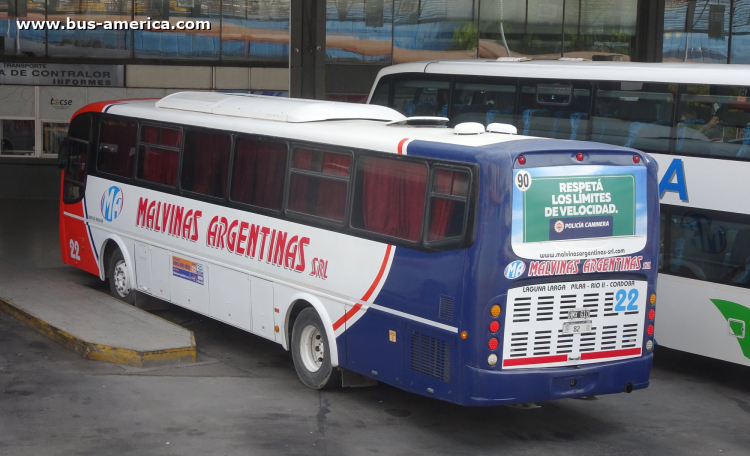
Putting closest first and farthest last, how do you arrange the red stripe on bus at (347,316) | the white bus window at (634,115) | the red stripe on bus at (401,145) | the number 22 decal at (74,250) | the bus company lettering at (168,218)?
the red stripe on bus at (401,145) → the red stripe on bus at (347,316) → the white bus window at (634,115) → the bus company lettering at (168,218) → the number 22 decal at (74,250)

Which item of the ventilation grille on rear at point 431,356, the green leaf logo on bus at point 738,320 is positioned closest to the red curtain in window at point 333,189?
the ventilation grille on rear at point 431,356

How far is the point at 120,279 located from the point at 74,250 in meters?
1.59

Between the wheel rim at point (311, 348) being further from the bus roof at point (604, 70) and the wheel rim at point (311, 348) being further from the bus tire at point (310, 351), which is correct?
the bus roof at point (604, 70)

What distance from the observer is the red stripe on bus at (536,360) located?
8.09 meters

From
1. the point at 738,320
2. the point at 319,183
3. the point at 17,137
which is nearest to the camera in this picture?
the point at 319,183

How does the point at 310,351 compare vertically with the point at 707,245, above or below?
below

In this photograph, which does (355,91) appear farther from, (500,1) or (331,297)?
(331,297)

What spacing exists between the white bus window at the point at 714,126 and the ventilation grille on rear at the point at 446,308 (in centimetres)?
420

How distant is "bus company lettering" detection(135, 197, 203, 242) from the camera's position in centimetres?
1163

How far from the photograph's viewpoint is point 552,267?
8102 millimetres

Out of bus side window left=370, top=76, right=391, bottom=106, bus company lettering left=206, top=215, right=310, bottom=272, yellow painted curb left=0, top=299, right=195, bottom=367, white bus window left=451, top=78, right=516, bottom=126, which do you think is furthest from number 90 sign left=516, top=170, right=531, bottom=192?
bus side window left=370, top=76, right=391, bottom=106

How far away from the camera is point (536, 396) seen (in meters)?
8.17

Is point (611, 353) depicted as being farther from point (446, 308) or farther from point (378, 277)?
point (378, 277)

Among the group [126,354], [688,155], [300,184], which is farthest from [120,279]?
[688,155]
